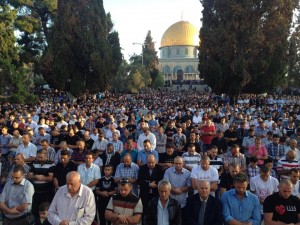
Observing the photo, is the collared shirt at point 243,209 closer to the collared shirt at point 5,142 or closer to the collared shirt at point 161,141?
the collared shirt at point 161,141

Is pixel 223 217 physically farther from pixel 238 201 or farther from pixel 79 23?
pixel 79 23

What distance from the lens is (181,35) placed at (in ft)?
284

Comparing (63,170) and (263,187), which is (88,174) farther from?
(263,187)

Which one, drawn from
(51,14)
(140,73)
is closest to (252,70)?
(140,73)

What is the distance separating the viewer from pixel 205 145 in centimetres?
1078

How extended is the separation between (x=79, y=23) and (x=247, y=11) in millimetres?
13129

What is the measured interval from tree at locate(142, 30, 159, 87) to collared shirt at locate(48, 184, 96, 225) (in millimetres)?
52915

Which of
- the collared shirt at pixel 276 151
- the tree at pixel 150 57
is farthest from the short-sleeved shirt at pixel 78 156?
the tree at pixel 150 57

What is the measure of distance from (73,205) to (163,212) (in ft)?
4.20

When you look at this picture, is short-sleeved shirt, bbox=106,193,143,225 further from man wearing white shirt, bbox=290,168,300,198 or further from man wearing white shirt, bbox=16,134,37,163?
man wearing white shirt, bbox=16,134,37,163

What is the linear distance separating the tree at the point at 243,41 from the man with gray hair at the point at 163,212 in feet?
73.2

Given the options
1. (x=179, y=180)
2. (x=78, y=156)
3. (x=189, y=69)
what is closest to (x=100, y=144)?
(x=78, y=156)

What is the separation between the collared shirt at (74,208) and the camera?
176 inches

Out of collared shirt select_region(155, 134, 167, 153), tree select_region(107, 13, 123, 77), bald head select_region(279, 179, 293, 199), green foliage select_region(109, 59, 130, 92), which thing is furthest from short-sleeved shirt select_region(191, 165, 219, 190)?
green foliage select_region(109, 59, 130, 92)
